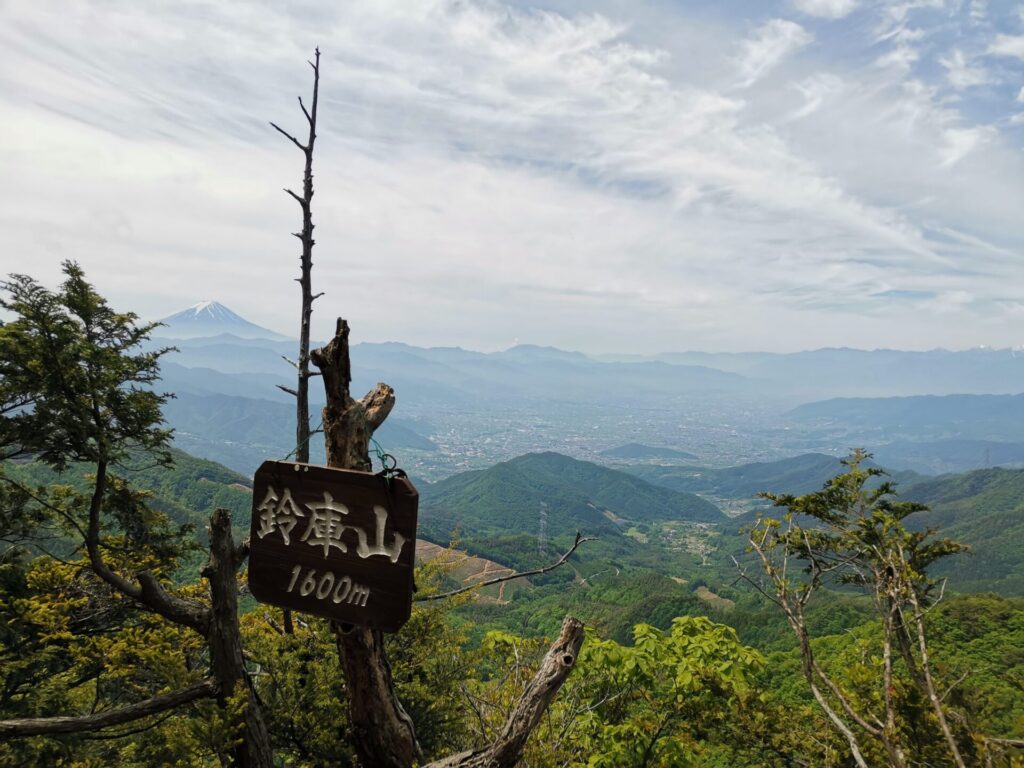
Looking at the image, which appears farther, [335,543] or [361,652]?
[361,652]

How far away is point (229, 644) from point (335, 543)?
3.33 ft

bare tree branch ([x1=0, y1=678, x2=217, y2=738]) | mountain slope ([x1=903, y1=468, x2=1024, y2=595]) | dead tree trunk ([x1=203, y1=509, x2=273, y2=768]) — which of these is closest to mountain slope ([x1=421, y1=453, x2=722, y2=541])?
mountain slope ([x1=903, y1=468, x2=1024, y2=595])

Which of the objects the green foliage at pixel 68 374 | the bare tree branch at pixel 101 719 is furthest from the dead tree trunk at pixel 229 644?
the green foliage at pixel 68 374

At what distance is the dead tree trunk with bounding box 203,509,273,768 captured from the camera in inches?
113

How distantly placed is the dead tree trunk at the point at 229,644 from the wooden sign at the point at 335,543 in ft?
0.99

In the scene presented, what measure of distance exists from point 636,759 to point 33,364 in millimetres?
8762

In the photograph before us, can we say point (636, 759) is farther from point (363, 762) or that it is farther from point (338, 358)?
point (338, 358)

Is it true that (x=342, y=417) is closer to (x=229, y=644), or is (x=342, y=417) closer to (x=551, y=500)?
(x=229, y=644)

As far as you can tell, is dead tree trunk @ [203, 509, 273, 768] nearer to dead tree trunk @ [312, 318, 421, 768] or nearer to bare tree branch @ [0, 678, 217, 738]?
bare tree branch @ [0, 678, 217, 738]

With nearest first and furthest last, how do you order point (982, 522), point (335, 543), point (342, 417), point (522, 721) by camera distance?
point (522, 721) < point (335, 543) < point (342, 417) < point (982, 522)

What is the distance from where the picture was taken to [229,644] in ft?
9.52

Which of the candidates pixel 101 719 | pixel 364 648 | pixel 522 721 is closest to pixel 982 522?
pixel 522 721

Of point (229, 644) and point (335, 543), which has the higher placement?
point (335, 543)

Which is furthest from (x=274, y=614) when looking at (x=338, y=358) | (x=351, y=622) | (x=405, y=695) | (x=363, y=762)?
(x=338, y=358)
